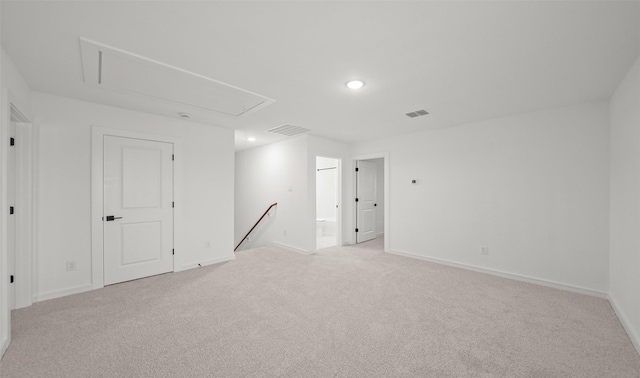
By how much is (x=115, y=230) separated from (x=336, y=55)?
3.58 meters

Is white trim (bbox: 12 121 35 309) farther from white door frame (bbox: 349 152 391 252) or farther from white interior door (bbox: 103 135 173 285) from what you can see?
white door frame (bbox: 349 152 391 252)

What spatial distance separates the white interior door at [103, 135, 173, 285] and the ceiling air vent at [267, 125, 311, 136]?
172 cm

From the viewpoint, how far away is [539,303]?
287 cm

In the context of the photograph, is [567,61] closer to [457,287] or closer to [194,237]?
[457,287]

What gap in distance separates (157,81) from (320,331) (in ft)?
9.61

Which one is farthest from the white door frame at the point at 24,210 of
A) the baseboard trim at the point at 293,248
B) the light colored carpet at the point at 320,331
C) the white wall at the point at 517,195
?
the white wall at the point at 517,195

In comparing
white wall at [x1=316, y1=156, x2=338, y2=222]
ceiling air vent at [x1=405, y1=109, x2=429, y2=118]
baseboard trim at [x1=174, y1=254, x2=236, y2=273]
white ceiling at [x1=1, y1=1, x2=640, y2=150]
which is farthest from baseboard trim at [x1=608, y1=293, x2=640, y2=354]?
white wall at [x1=316, y1=156, x2=338, y2=222]

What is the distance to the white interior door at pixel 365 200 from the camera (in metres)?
6.11

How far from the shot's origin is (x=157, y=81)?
2.62 metres

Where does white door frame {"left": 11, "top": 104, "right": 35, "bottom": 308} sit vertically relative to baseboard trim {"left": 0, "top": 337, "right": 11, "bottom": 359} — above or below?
above

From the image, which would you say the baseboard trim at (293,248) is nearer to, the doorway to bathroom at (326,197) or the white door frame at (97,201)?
the doorway to bathroom at (326,197)

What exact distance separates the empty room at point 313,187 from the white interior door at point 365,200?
116 centimetres

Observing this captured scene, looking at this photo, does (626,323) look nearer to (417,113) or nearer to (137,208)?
(417,113)

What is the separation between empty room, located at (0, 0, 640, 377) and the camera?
70.9 inches
